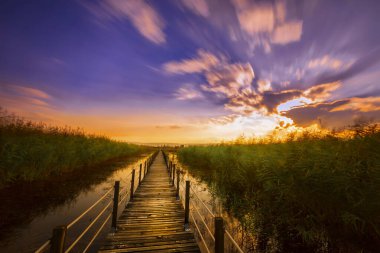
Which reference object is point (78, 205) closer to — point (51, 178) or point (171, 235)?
point (51, 178)

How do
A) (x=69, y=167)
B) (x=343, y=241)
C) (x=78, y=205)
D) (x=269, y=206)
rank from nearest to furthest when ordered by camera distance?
(x=343, y=241), (x=269, y=206), (x=78, y=205), (x=69, y=167)

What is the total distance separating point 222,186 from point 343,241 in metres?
7.15

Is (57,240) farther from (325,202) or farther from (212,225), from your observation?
(325,202)

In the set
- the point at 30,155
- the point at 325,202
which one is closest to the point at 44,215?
the point at 30,155

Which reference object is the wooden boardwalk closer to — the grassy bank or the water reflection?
the water reflection

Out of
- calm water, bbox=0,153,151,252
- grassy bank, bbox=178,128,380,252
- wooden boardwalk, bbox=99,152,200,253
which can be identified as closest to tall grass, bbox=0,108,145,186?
calm water, bbox=0,153,151,252

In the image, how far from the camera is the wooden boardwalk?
4.58 metres

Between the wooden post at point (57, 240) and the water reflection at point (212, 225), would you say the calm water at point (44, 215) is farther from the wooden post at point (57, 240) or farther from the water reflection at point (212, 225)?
the wooden post at point (57, 240)

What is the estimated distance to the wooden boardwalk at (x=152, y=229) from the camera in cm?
458

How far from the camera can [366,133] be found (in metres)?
5.86

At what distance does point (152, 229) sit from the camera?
5.58 metres

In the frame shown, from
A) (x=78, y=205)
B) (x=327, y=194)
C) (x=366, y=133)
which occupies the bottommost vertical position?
(x=78, y=205)

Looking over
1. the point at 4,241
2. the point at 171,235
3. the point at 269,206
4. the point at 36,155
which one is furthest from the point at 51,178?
the point at 269,206

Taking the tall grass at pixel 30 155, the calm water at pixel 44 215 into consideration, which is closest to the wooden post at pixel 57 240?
the calm water at pixel 44 215
